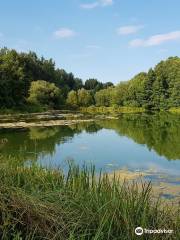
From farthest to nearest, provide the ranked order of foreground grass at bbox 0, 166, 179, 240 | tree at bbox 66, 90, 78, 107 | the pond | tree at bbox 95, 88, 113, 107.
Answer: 1. tree at bbox 95, 88, 113, 107
2. tree at bbox 66, 90, 78, 107
3. the pond
4. foreground grass at bbox 0, 166, 179, 240

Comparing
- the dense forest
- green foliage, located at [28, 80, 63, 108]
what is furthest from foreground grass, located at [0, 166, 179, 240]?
green foliage, located at [28, 80, 63, 108]

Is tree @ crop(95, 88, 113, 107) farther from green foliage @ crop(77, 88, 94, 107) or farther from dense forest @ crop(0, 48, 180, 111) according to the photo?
green foliage @ crop(77, 88, 94, 107)

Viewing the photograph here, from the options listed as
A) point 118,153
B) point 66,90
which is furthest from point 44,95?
point 118,153

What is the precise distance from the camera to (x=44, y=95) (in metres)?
55.5

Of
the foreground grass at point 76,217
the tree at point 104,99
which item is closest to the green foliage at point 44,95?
the tree at point 104,99

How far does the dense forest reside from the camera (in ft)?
152

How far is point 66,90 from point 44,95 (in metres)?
19.9

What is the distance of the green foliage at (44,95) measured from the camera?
52.3 meters

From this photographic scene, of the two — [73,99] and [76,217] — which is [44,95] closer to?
[73,99]

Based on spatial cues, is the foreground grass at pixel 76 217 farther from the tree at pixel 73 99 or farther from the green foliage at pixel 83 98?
the green foliage at pixel 83 98

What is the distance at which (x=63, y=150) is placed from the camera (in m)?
13.9

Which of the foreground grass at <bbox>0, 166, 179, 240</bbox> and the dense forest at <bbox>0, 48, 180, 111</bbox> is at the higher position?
the dense forest at <bbox>0, 48, 180, 111</bbox>

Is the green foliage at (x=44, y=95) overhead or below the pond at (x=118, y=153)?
overhead

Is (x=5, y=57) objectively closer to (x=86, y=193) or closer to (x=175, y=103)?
(x=175, y=103)
